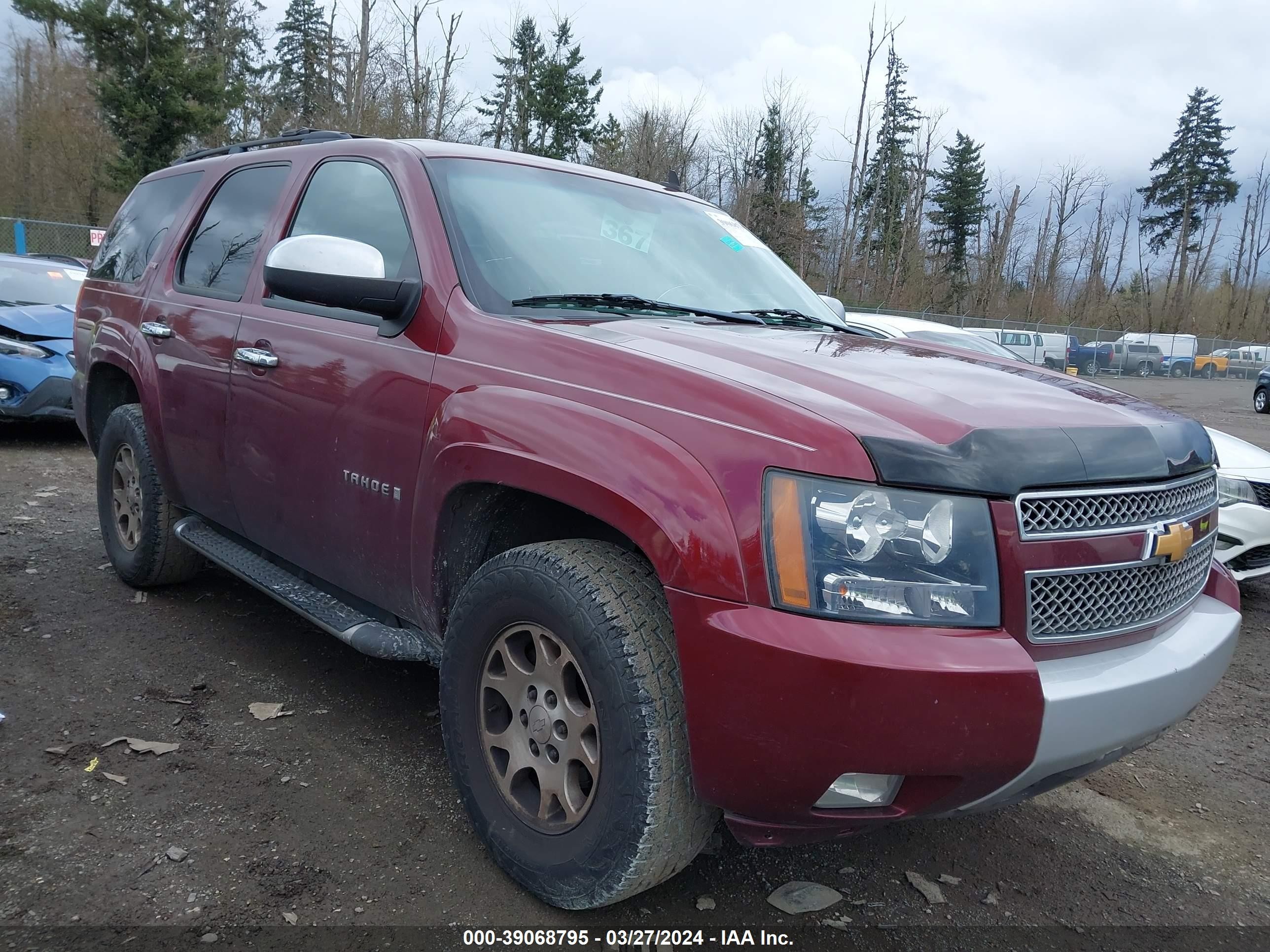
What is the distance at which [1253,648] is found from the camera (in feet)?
15.9

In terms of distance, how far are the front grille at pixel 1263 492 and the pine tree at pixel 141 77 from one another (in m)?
28.0

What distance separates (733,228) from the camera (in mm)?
3816

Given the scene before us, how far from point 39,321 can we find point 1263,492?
30.4ft

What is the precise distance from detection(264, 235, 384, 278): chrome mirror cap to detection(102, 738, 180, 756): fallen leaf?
1584mm

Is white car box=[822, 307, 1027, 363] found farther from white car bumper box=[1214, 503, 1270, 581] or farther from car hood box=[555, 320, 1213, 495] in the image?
car hood box=[555, 320, 1213, 495]

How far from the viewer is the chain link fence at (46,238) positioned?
20.7m

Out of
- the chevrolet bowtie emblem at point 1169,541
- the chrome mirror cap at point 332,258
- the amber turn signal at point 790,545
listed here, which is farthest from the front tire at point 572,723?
the chevrolet bowtie emblem at point 1169,541

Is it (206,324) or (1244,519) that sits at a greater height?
(206,324)

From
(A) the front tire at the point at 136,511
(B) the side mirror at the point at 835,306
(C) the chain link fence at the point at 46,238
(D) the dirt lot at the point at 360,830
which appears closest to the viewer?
(D) the dirt lot at the point at 360,830

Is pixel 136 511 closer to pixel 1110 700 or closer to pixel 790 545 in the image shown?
pixel 790 545

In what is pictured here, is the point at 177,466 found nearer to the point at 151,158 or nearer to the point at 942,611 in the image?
the point at 942,611

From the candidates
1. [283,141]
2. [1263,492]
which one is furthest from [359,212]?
[1263,492]

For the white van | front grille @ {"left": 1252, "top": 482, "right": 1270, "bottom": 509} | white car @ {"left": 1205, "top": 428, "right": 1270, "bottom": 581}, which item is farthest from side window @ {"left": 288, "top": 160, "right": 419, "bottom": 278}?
the white van

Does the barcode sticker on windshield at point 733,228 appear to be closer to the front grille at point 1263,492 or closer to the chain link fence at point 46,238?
the front grille at point 1263,492
